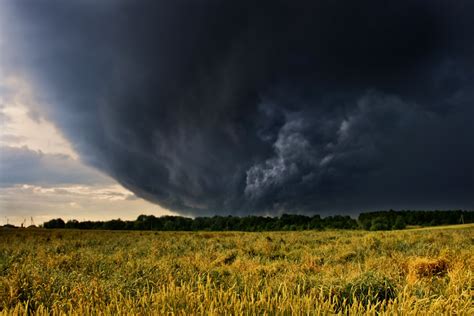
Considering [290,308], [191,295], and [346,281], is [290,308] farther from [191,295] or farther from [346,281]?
[346,281]

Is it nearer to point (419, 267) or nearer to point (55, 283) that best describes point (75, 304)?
point (55, 283)

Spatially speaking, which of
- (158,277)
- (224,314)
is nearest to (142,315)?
(224,314)

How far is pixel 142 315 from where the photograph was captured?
4.10 metres

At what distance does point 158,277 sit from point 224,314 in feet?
12.5

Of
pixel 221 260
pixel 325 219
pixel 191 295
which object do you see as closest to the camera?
pixel 191 295

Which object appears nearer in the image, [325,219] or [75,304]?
[75,304]

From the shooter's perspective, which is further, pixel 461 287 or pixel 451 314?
pixel 461 287

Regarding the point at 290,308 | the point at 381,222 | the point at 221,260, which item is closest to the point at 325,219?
the point at 381,222

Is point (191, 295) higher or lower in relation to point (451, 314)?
higher

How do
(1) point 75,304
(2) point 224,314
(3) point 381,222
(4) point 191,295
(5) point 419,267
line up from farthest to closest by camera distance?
1. (3) point 381,222
2. (5) point 419,267
3. (1) point 75,304
4. (4) point 191,295
5. (2) point 224,314

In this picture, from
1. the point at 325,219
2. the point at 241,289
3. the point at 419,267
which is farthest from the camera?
the point at 325,219

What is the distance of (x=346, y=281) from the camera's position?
6410mm

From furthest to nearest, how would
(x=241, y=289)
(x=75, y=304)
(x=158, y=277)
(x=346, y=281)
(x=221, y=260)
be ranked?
(x=221, y=260), (x=158, y=277), (x=346, y=281), (x=241, y=289), (x=75, y=304)

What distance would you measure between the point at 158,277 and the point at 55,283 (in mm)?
1955
